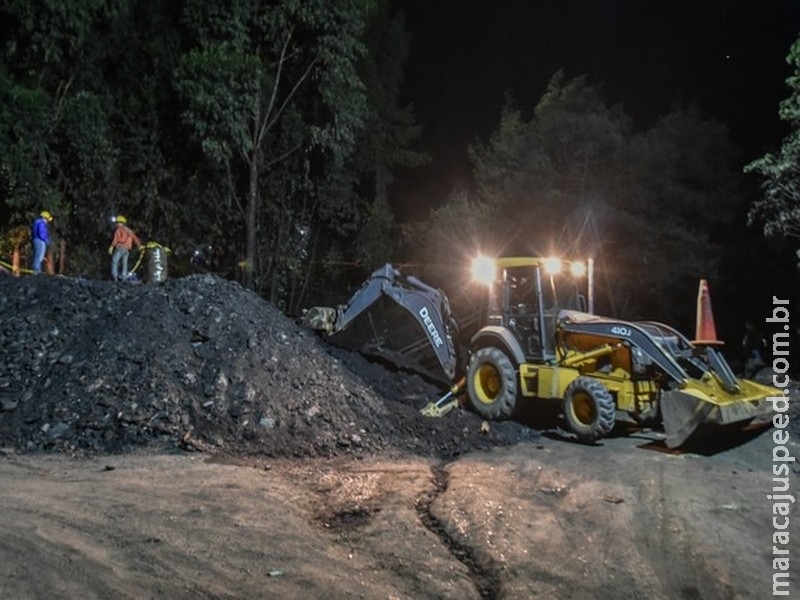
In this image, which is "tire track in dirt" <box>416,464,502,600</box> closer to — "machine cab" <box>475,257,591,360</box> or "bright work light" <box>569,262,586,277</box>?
"machine cab" <box>475,257,591,360</box>

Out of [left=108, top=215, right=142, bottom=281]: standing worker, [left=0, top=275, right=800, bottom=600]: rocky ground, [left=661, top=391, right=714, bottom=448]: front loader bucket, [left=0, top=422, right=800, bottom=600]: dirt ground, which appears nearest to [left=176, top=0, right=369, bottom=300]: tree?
[left=108, top=215, right=142, bottom=281]: standing worker

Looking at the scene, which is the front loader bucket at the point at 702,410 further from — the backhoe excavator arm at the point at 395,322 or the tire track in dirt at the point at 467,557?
the backhoe excavator arm at the point at 395,322

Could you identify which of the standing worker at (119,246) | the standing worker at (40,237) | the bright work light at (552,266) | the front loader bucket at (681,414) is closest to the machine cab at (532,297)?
the bright work light at (552,266)

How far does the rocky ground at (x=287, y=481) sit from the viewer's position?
14.9 ft

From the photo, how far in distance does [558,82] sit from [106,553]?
1019 inches

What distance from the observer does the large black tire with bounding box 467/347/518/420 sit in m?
10.0

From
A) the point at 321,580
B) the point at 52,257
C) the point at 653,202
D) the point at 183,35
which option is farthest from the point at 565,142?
the point at 321,580

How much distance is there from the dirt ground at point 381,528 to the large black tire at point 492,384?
211cm

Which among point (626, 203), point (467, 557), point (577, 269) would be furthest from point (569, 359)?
point (626, 203)

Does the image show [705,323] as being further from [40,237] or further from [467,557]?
[40,237]

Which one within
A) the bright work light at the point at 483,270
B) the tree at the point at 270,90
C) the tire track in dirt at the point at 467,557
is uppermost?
the tree at the point at 270,90

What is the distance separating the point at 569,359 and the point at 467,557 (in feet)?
16.4

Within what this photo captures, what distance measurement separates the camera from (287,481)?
6.75m

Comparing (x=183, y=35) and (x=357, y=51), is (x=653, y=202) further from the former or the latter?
(x=183, y=35)
